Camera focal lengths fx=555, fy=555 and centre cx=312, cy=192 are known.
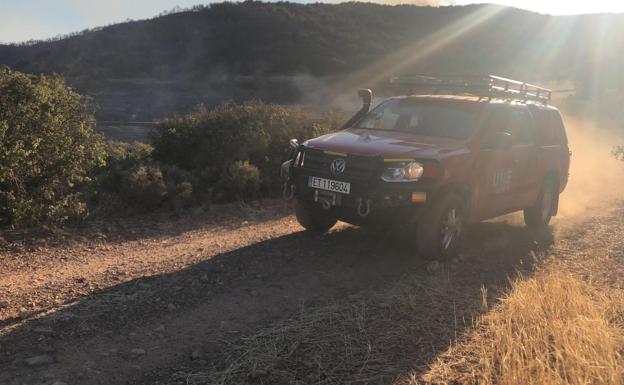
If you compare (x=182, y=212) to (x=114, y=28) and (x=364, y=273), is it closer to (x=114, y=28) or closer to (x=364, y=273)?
(x=364, y=273)

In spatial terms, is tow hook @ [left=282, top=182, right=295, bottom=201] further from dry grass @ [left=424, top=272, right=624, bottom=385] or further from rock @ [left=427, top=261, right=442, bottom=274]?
dry grass @ [left=424, top=272, right=624, bottom=385]

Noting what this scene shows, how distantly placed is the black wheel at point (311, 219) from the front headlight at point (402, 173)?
143cm

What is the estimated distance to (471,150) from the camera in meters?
6.36

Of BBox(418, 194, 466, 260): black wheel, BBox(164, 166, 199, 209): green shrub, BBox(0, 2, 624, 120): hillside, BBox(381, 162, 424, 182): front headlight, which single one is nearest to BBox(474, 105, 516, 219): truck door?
BBox(418, 194, 466, 260): black wheel

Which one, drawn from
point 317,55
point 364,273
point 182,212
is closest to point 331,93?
point 317,55

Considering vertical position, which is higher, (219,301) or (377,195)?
(377,195)

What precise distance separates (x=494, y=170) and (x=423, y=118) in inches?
42.4

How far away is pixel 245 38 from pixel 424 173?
205ft

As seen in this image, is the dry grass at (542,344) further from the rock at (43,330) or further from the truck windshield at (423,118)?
the rock at (43,330)

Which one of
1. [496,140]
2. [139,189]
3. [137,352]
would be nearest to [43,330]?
[137,352]

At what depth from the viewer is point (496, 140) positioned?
21.7 feet

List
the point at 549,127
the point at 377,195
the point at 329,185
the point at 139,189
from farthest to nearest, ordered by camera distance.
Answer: the point at 139,189, the point at 549,127, the point at 329,185, the point at 377,195

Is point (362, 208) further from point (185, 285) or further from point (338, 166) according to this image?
point (185, 285)

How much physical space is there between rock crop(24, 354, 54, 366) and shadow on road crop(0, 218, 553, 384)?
0.13ft
